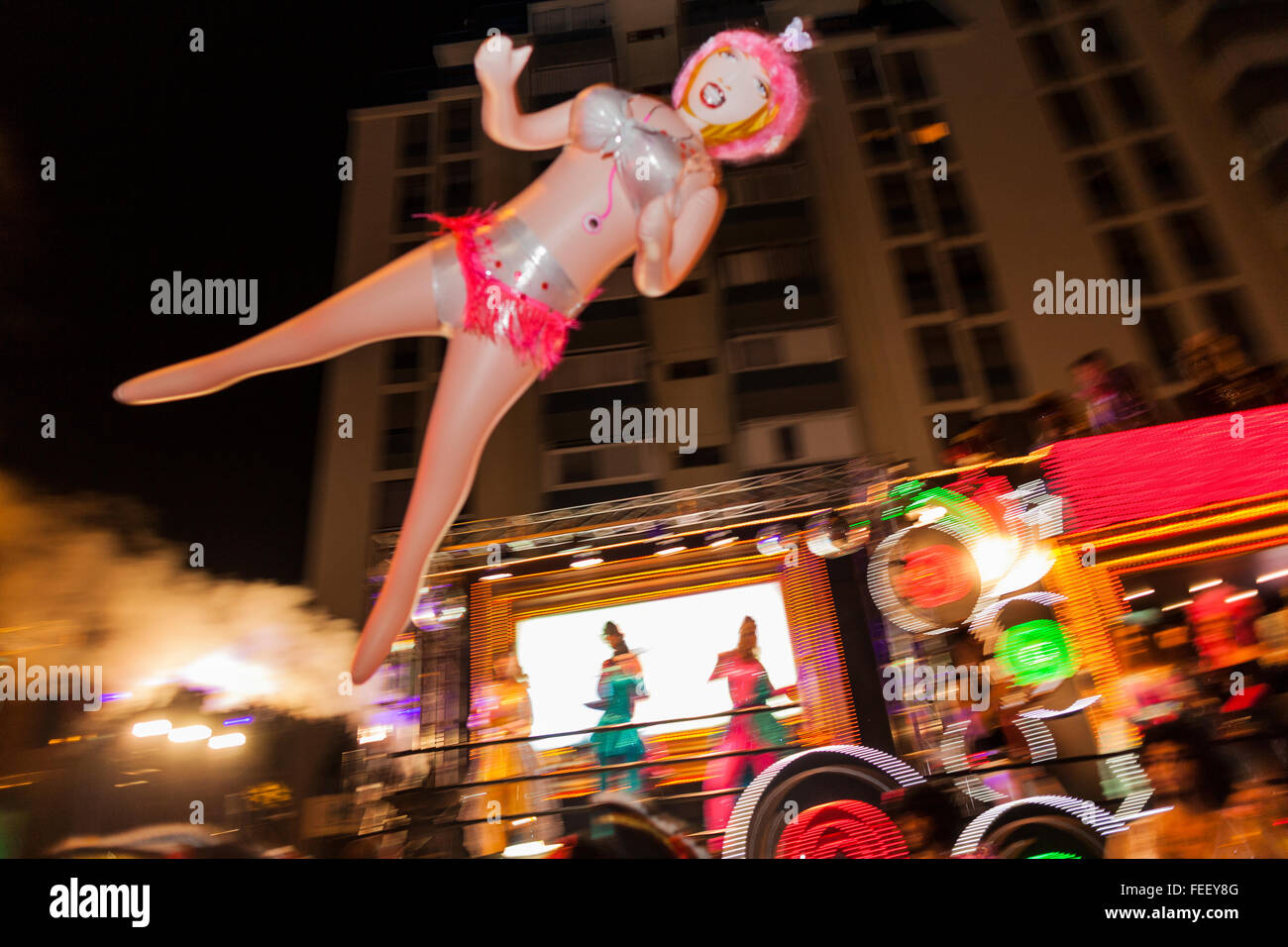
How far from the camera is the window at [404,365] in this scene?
248cm

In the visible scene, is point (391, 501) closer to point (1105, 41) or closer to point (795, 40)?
point (795, 40)

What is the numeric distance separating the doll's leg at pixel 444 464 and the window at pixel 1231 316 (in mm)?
2282

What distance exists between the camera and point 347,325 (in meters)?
1.65

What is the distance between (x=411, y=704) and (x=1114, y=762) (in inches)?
78.5

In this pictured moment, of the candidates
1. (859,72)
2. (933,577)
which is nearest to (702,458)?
(933,577)

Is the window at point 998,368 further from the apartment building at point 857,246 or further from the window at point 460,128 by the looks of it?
the window at point 460,128

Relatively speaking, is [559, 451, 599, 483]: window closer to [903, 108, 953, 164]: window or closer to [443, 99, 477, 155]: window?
[443, 99, 477, 155]: window

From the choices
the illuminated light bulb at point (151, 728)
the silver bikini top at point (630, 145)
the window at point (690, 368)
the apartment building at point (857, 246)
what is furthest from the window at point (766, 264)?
the illuminated light bulb at point (151, 728)

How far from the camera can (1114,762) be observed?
1961 mm

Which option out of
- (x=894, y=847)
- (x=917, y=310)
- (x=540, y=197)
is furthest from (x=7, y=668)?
(x=917, y=310)

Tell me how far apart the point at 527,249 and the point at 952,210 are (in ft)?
5.56

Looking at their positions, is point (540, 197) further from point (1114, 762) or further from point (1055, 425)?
point (1114, 762)

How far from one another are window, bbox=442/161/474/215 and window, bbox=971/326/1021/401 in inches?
68.4
